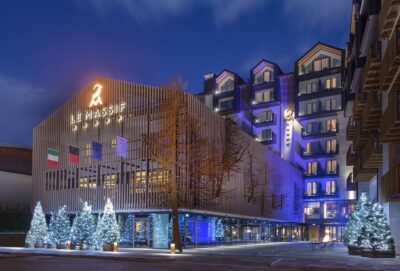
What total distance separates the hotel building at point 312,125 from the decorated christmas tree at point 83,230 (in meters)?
50.2

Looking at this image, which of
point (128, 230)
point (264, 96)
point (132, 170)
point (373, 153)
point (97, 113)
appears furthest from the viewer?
point (264, 96)

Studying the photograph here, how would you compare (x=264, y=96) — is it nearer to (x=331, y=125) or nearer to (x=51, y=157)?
(x=331, y=125)

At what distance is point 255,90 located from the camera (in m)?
102

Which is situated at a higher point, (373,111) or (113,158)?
(373,111)

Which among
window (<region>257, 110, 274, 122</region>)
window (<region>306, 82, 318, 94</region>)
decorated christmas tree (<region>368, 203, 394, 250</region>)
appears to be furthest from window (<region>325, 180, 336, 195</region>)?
decorated christmas tree (<region>368, 203, 394, 250</region>)

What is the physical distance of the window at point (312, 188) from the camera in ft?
303

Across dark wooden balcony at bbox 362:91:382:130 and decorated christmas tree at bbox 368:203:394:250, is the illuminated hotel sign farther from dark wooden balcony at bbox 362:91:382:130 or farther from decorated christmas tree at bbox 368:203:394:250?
decorated christmas tree at bbox 368:203:394:250

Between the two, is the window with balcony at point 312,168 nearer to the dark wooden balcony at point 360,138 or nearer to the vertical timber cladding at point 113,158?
the vertical timber cladding at point 113,158

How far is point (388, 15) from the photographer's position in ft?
85.0

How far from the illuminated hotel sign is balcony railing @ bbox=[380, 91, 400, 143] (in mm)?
27470

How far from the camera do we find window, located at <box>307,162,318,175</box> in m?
93.2

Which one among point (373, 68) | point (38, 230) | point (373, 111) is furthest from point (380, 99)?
point (38, 230)

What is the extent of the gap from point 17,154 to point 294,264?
5296 cm

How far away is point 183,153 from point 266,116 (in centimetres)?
5549
